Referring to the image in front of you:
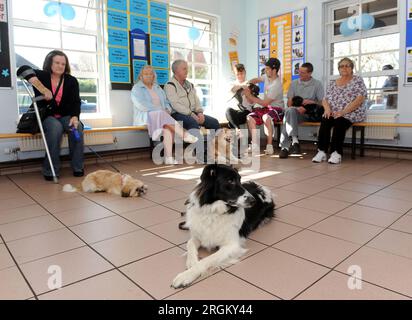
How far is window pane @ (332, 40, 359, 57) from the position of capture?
16.9 ft

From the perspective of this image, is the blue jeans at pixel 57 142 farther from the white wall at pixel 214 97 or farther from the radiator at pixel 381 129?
the radiator at pixel 381 129

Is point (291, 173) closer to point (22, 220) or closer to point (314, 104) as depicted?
point (314, 104)

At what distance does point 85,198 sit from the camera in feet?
Answer: 9.32

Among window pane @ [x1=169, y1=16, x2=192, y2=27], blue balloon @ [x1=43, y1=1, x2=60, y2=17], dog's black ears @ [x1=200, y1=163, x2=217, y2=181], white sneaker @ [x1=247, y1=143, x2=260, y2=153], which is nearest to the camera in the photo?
dog's black ears @ [x1=200, y1=163, x2=217, y2=181]

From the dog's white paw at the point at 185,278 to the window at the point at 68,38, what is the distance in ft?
11.8

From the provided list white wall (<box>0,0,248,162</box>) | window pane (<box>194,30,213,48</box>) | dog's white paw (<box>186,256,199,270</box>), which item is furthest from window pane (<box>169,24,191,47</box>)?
dog's white paw (<box>186,256,199,270</box>)

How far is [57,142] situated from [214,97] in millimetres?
3228

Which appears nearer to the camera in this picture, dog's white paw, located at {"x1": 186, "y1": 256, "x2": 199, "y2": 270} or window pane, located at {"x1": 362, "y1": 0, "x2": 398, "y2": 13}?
dog's white paw, located at {"x1": 186, "y1": 256, "x2": 199, "y2": 270}

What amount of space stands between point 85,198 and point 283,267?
6.17 feet

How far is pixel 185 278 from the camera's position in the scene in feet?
4.68

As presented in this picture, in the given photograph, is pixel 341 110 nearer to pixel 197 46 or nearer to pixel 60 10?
→ pixel 197 46

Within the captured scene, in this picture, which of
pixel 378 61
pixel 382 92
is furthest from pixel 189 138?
pixel 378 61

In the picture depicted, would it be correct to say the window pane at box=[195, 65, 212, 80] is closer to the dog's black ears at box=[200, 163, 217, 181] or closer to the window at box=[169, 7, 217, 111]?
the window at box=[169, 7, 217, 111]
